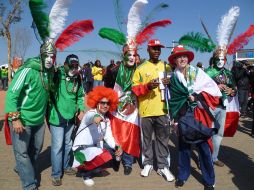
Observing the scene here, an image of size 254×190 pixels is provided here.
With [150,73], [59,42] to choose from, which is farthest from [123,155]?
[59,42]

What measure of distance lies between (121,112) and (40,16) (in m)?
1.88

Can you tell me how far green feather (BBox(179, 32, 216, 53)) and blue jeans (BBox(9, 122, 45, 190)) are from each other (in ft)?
8.06

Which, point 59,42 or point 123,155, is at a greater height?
point 59,42

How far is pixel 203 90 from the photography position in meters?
4.06

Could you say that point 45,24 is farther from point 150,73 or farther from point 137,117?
point 137,117

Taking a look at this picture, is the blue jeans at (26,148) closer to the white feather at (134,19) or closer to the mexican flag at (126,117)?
the mexican flag at (126,117)

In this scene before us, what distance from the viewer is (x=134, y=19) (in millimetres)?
4867

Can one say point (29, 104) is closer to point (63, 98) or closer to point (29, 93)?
point (29, 93)

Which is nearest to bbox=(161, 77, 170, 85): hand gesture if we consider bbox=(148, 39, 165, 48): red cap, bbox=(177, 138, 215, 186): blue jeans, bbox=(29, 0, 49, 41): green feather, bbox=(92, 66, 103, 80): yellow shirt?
bbox=(148, 39, 165, 48): red cap

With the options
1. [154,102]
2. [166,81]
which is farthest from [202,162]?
[166,81]

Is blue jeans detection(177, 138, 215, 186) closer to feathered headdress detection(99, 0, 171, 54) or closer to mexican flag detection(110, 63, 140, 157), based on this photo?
mexican flag detection(110, 63, 140, 157)

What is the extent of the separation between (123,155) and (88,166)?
0.68 m

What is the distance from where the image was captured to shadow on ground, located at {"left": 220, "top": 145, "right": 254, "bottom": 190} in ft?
14.2

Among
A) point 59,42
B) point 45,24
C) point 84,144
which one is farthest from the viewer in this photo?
point 84,144
